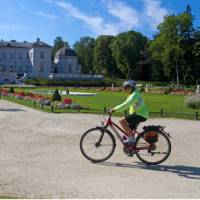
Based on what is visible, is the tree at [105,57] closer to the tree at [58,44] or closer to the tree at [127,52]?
the tree at [127,52]

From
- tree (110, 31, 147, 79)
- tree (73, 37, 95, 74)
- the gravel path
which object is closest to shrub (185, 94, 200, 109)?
the gravel path

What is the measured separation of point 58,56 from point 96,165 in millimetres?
113547

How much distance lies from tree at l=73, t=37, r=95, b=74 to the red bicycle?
4426 inches

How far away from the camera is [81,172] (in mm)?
8484

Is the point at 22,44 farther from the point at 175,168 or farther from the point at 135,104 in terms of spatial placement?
the point at 175,168

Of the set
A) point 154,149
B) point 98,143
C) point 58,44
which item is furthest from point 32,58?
point 154,149

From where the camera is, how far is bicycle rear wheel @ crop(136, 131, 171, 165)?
9.49 m

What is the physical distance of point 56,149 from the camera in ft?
36.3

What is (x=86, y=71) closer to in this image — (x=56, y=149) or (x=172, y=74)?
(x=172, y=74)

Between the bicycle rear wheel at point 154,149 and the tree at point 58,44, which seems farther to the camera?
the tree at point 58,44

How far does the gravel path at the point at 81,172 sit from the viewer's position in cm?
702

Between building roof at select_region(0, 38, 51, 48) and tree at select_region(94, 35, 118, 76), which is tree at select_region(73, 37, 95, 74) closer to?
building roof at select_region(0, 38, 51, 48)

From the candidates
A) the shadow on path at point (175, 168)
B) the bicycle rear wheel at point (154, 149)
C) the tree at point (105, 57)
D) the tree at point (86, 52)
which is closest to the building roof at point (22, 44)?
the tree at point (86, 52)

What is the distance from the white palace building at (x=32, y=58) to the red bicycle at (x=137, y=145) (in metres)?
107
